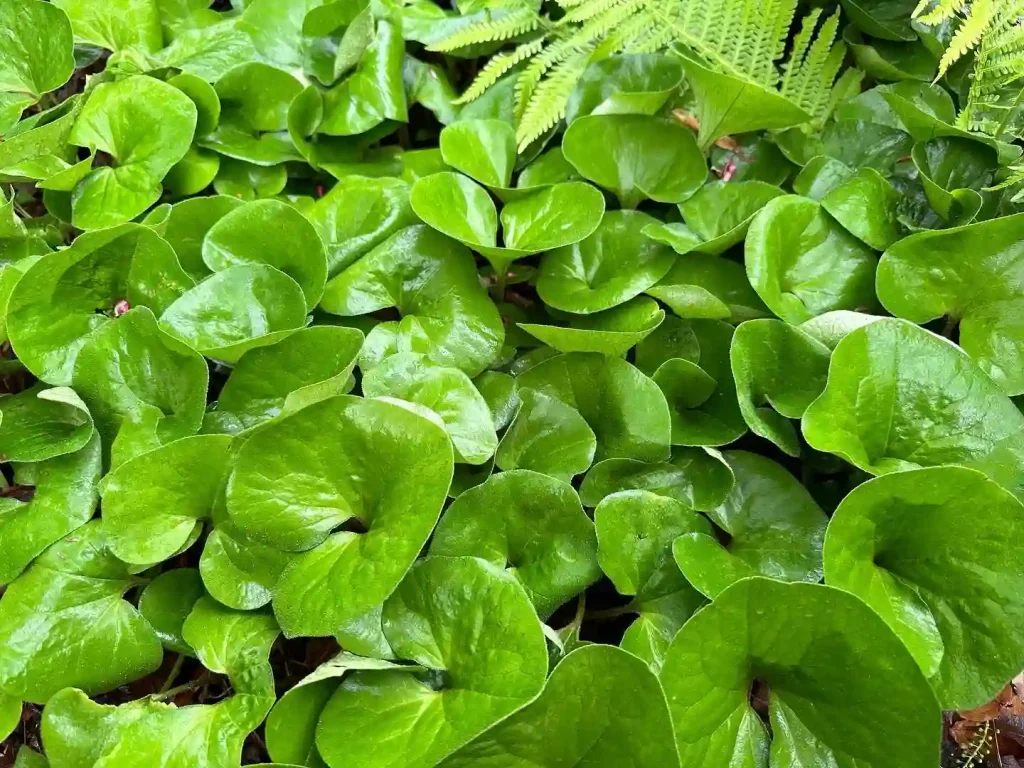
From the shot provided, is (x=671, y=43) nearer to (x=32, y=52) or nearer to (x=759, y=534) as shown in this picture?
(x=759, y=534)

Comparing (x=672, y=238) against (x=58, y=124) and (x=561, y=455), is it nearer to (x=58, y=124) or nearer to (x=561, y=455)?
(x=561, y=455)

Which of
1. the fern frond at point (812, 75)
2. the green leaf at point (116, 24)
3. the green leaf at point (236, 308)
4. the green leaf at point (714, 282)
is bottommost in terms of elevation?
the green leaf at point (236, 308)

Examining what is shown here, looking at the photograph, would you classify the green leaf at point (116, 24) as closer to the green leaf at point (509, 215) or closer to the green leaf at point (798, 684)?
the green leaf at point (509, 215)

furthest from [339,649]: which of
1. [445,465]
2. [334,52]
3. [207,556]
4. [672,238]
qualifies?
[334,52]

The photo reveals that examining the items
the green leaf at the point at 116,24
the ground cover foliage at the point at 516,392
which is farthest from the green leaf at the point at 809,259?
the green leaf at the point at 116,24

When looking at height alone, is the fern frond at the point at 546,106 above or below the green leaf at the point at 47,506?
above

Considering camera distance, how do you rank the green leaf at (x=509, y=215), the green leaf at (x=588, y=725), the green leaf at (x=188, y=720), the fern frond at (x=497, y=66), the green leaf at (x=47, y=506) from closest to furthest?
the green leaf at (x=588, y=725)
the green leaf at (x=188, y=720)
the green leaf at (x=47, y=506)
the green leaf at (x=509, y=215)
the fern frond at (x=497, y=66)

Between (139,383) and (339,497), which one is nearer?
(339,497)

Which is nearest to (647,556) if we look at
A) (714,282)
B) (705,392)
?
(705,392)
